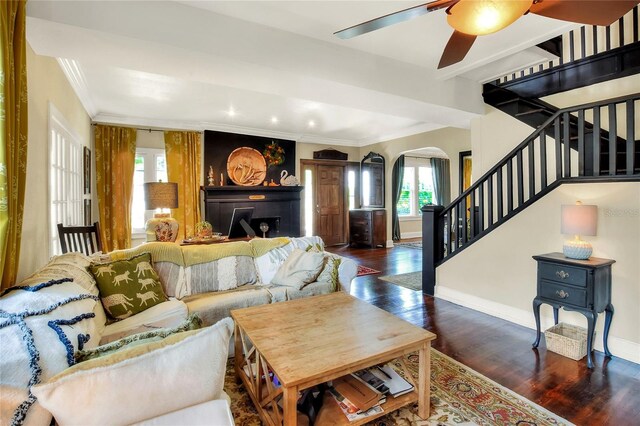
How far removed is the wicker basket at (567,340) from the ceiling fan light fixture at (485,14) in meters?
2.37

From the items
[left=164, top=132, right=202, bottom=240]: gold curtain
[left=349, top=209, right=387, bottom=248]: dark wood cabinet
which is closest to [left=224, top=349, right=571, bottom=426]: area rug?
[left=164, top=132, right=202, bottom=240]: gold curtain

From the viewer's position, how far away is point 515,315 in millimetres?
3186

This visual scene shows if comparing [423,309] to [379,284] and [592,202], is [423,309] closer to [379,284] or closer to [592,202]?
[379,284]

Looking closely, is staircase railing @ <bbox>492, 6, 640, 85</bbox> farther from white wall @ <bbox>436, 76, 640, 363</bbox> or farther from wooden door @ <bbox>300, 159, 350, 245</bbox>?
wooden door @ <bbox>300, 159, 350, 245</bbox>

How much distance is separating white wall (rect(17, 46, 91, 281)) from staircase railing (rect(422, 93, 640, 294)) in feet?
12.3

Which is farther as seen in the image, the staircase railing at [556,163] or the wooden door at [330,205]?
the wooden door at [330,205]

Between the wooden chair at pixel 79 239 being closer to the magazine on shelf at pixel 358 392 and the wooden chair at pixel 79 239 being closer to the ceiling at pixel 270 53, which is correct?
the ceiling at pixel 270 53

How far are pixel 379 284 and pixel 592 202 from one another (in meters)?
2.57

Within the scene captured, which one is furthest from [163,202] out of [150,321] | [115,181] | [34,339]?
[34,339]

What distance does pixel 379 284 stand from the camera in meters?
4.48

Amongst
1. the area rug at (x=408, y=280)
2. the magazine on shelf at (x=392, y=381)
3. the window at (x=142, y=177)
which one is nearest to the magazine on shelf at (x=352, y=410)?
Answer: the magazine on shelf at (x=392, y=381)

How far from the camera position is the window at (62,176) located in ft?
8.55

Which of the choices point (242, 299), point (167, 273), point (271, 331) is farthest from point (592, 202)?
point (167, 273)

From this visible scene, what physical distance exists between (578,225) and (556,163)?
70cm
